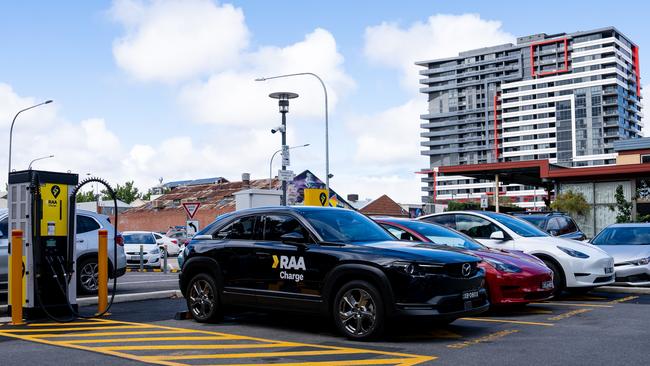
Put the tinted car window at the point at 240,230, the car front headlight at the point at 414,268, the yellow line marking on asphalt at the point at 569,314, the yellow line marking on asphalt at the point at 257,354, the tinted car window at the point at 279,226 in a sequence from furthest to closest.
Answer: the yellow line marking on asphalt at the point at 569,314, the tinted car window at the point at 240,230, the tinted car window at the point at 279,226, the car front headlight at the point at 414,268, the yellow line marking on asphalt at the point at 257,354

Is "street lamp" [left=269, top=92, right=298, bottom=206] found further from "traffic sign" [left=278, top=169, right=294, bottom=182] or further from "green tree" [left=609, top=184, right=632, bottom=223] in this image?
"green tree" [left=609, top=184, right=632, bottom=223]

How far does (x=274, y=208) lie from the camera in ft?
32.6

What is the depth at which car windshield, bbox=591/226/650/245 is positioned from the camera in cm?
1565

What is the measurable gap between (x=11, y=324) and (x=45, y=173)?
2095mm

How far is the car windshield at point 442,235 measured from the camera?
37.7 feet

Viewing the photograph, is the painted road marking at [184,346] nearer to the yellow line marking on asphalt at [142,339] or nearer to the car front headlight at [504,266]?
the yellow line marking on asphalt at [142,339]

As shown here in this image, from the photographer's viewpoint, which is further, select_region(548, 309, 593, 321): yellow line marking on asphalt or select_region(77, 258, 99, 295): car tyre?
select_region(77, 258, 99, 295): car tyre

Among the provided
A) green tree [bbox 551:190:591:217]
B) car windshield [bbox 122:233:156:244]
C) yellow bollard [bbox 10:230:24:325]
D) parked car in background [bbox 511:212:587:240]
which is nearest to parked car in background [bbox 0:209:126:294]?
yellow bollard [bbox 10:230:24:325]

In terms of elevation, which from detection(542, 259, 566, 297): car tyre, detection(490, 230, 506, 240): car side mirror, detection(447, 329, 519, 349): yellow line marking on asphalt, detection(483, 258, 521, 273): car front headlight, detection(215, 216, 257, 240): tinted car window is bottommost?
detection(447, 329, 519, 349): yellow line marking on asphalt

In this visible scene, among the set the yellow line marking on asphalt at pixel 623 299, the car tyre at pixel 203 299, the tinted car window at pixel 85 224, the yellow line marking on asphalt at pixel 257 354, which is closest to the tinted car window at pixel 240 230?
the car tyre at pixel 203 299

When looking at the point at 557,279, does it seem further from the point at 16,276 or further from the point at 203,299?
the point at 16,276

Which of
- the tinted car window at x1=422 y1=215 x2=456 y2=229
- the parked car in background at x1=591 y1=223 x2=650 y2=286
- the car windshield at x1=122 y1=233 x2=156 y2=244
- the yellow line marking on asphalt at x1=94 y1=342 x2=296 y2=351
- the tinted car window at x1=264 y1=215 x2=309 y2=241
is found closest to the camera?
the yellow line marking on asphalt at x1=94 y1=342 x2=296 y2=351

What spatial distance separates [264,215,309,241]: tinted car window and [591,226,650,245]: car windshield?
908 cm

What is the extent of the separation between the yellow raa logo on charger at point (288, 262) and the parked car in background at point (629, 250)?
8.00 meters
